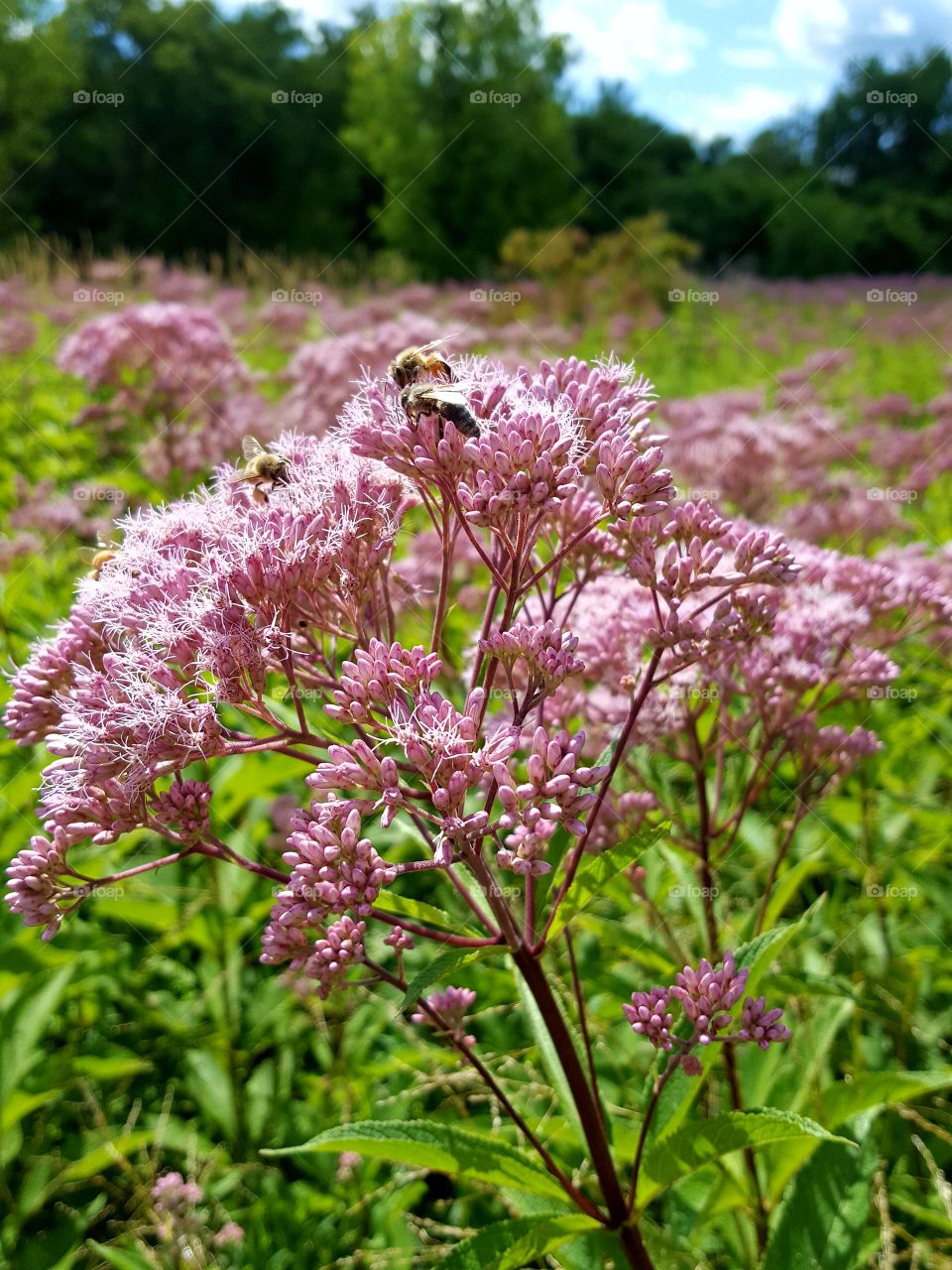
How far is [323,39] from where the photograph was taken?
40406 mm

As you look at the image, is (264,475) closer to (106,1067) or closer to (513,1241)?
(513,1241)

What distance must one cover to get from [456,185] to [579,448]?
26.8 m

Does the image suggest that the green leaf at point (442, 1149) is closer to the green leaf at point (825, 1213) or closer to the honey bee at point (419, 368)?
the green leaf at point (825, 1213)

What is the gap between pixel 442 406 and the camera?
1.42 metres

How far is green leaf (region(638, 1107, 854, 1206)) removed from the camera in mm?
1172

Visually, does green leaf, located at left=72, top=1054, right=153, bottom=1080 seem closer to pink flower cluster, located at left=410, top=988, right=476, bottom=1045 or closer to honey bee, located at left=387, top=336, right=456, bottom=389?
pink flower cluster, located at left=410, top=988, right=476, bottom=1045

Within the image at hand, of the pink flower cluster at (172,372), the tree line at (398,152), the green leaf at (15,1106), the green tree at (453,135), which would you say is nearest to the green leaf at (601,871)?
the green leaf at (15,1106)

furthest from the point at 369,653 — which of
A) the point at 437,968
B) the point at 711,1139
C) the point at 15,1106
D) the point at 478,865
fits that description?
the point at 15,1106

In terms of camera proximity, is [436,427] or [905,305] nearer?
[436,427]

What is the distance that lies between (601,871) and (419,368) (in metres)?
1.02

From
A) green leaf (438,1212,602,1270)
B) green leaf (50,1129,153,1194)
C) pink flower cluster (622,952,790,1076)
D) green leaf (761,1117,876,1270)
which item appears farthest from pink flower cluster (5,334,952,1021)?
green leaf (50,1129,153,1194)

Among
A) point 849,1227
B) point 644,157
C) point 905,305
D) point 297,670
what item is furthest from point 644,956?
point 644,157

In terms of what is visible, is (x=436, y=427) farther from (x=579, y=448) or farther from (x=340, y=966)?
(x=340, y=966)

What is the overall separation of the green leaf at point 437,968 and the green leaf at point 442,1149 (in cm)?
28
